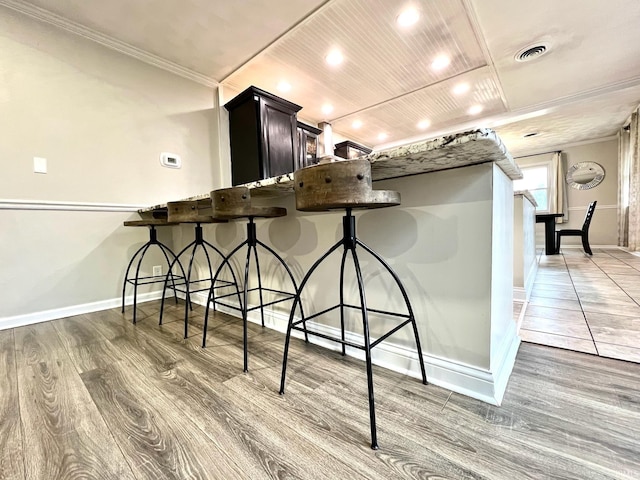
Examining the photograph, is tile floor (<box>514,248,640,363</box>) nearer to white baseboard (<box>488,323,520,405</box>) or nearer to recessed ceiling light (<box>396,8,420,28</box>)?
white baseboard (<box>488,323,520,405</box>)

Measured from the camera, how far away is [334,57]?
2.85 m

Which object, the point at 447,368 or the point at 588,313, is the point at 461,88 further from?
the point at 447,368

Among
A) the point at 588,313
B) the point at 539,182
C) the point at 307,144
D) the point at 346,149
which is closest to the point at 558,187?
the point at 539,182

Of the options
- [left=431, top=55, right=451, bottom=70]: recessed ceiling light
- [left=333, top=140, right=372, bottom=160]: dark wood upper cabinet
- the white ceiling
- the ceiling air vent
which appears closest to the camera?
the white ceiling

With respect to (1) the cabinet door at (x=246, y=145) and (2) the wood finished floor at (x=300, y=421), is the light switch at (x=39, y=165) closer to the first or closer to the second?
(2) the wood finished floor at (x=300, y=421)

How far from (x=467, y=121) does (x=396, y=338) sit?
4618 mm

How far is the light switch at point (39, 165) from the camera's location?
207 centimetres

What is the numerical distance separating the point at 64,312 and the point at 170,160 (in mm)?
1613

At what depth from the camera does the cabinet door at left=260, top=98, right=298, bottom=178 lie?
3.01 m

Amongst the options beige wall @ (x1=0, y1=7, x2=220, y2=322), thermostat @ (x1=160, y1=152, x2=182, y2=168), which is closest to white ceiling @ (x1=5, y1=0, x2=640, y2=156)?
beige wall @ (x1=0, y1=7, x2=220, y2=322)

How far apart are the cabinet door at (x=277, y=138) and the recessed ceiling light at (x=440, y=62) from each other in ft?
5.44

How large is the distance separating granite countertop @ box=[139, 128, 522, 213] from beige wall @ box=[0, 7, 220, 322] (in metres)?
2.17

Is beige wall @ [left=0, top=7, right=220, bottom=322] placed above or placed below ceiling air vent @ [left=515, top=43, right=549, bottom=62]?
below

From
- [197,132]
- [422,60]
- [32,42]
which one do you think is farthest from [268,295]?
[422,60]
